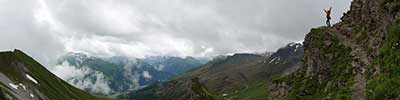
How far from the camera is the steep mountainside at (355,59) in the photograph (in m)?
70.3

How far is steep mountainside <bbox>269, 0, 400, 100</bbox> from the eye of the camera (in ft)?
231

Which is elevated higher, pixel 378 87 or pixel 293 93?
pixel 293 93

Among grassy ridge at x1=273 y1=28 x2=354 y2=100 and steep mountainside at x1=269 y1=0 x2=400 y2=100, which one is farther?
grassy ridge at x1=273 y1=28 x2=354 y2=100

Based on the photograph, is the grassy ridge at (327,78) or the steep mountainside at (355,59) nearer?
the steep mountainside at (355,59)

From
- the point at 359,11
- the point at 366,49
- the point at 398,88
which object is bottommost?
the point at 398,88

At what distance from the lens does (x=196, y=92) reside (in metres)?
186

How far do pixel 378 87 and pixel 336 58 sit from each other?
3949 cm

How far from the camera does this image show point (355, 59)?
93.5 m

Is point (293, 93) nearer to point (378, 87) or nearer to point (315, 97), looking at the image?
point (315, 97)

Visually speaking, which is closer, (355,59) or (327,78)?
(355,59)

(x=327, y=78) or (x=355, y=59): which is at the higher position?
(x=355, y=59)

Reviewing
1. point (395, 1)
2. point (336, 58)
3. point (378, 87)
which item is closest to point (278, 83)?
point (336, 58)

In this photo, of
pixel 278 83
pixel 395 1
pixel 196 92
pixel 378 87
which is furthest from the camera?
pixel 196 92

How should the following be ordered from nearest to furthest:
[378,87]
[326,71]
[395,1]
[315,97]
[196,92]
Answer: [378,87] → [395,1] → [315,97] → [326,71] → [196,92]
